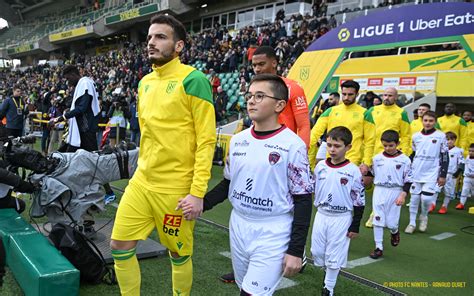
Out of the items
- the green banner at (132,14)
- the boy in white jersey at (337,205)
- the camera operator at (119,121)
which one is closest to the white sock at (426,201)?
the boy in white jersey at (337,205)

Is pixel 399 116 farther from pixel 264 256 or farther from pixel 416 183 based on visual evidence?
pixel 264 256

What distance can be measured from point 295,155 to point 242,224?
477mm

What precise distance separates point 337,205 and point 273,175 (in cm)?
154

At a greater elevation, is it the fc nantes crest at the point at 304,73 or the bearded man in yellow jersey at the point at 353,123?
the fc nantes crest at the point at 304,73

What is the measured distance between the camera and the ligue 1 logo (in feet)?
25.5

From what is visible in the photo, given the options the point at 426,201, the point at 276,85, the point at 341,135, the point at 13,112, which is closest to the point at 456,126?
the point at 426,201

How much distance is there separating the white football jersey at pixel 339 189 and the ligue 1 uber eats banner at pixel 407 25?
3.96 metres

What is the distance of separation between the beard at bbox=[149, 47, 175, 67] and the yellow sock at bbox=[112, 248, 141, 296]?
1240mm

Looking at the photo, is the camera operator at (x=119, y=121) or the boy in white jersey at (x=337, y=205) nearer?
the boy in white jersey at (x=337, y=205)

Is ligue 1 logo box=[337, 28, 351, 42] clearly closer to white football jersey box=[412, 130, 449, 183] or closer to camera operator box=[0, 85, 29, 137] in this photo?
white football jersey box=[412, 130, 449, 183]

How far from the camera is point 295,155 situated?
209cm

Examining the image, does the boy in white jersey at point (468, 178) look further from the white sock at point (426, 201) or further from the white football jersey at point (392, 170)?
the white football jersey at point (392, 170)

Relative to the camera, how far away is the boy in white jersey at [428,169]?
598cm

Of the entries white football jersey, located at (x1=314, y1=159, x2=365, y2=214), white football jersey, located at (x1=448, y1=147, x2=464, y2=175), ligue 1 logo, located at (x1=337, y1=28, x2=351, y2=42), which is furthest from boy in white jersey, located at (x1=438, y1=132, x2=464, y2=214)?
white football jersey, located at (x1=314, y1=159, x2=365, y2=214)
